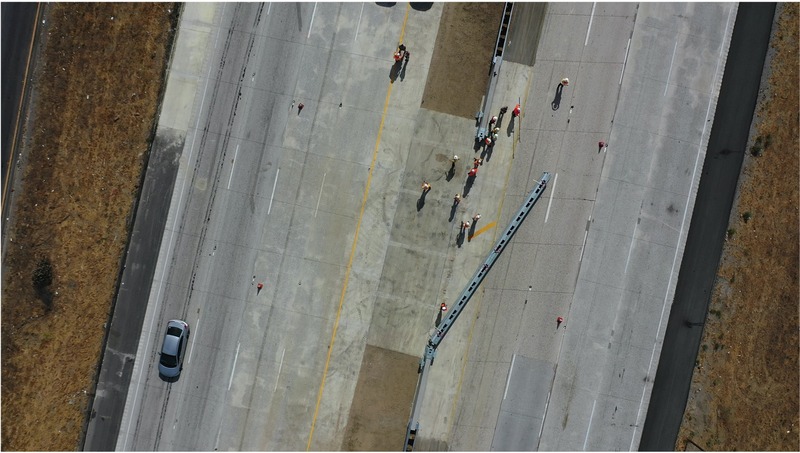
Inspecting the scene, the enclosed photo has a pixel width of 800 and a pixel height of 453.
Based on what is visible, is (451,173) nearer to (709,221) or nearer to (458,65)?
(458,65)

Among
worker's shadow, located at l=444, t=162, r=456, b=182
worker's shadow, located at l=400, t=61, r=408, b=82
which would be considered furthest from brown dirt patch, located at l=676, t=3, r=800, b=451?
worker's shadow, located at l=400, t=61, r=408, b=82

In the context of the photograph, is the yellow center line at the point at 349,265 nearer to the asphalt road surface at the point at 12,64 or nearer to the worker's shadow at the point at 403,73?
the worker's shadow at the point at 403,73

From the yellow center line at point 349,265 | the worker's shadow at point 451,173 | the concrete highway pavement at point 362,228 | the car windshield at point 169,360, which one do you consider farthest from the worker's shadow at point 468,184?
the car windshield at point 169,360

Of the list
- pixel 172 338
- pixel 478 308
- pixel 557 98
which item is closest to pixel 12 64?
pixel 172 338

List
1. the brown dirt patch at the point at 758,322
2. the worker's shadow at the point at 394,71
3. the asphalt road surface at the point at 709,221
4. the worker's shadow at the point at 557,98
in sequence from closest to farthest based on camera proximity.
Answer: the worker's shadow at the point at 557,98 < the worker's shadow at the point at 394,71 < the brown dirt patch at the point at 758,322 < the asphalt road surface at the point at 709,221

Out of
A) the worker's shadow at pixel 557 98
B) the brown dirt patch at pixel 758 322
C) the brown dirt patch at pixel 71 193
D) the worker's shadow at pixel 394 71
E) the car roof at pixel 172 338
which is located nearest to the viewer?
Result: the car roof at pixel 172 338

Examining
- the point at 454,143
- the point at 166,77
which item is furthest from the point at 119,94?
the point at 454,143
